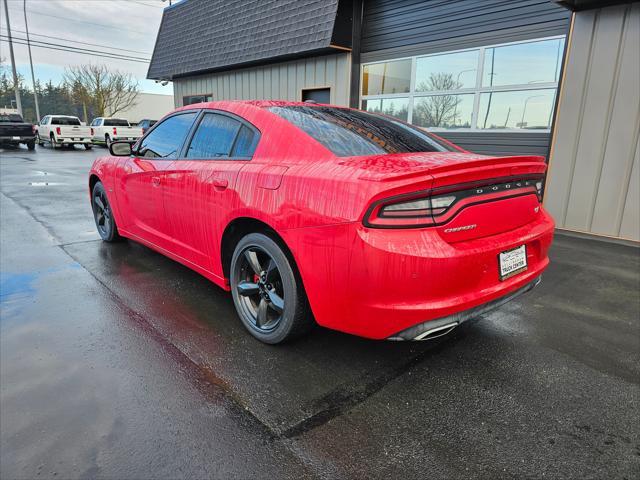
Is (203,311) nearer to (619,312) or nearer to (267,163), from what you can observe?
(267,163)

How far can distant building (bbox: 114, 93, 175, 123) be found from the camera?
4925cm

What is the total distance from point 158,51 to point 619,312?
16.9 metres

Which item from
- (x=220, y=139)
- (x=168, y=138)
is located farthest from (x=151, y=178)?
(x=220, y=139)

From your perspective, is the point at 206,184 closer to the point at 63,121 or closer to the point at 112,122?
the point at 63,121

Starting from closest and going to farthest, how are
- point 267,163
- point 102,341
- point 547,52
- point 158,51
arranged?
point 267,163
point 102,341
point 547,52
point 158,51

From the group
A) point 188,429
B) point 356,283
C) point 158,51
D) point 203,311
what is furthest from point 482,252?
point 158,51

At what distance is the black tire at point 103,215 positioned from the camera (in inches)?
191

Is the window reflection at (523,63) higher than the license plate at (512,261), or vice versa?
the window reflection at (523,63)

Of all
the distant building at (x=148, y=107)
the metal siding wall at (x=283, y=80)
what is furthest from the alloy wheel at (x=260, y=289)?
the distant building at (x=148, y=107)

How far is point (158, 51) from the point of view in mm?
15797

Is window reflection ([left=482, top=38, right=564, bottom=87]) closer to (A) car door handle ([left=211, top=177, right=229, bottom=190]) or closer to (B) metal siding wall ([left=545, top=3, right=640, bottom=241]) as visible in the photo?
(B) metal siding wall ([left=545, top=3, right=640, bottom=241])

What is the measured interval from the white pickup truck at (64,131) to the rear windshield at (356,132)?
25.0 m

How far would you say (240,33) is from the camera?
11414mm

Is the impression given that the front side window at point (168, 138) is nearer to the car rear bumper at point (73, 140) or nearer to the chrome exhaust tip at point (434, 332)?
the chrome exhaust tip at point (434, 332)
